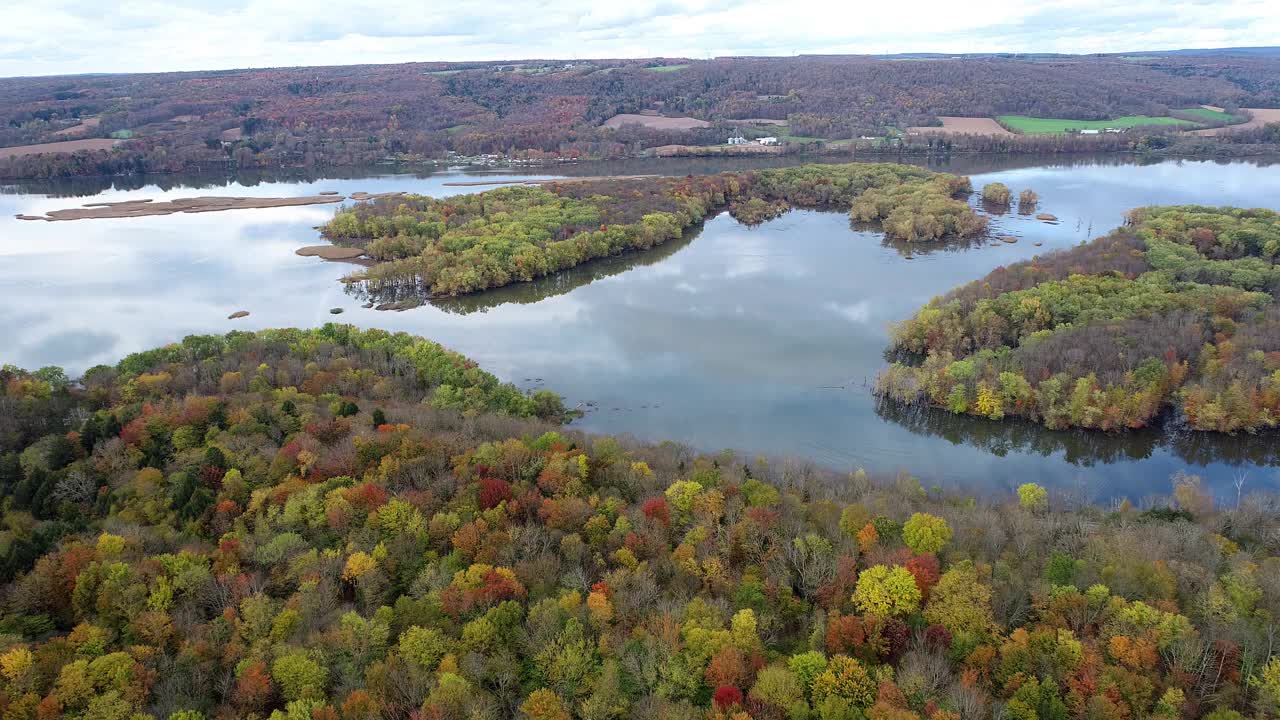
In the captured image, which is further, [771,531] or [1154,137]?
[1154,137]

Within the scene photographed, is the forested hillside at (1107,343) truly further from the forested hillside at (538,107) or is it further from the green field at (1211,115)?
→ the green field at (1211,115)

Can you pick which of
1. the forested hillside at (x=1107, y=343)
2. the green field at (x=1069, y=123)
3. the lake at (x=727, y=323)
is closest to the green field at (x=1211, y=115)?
the green field at (x=1069, y=123)

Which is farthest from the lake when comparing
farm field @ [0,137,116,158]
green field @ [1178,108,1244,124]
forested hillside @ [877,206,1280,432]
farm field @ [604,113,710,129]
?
farm field @ [604,113,710,129]

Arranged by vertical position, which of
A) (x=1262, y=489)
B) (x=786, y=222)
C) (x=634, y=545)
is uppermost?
(x=786, y=222)

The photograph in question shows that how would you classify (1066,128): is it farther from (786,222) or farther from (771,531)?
(771,531)

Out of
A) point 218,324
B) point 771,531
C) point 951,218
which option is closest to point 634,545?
point 771,531

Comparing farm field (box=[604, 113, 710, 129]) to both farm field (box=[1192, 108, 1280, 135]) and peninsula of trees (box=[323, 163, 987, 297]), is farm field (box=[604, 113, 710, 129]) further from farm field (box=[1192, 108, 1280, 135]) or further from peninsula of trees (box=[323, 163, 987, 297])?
farm field (box=[1192, 108, 1280, 135])

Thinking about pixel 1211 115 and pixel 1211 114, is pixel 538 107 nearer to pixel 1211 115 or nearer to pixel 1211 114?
pixel 1211 115
